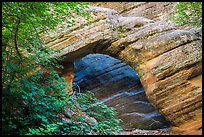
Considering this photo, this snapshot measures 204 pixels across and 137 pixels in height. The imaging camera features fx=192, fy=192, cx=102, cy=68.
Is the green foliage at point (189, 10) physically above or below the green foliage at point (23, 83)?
above

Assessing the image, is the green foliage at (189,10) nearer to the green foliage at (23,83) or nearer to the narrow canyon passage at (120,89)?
the green foliage at (23,83)

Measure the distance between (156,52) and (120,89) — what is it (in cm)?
467

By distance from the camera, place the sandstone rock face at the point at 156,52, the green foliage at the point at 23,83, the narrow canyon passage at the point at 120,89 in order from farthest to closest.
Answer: the narrow canyon passage at the point at 120,89 → the sandstone rock face at the point at 156,52 → the green foliage at the point at 23,83

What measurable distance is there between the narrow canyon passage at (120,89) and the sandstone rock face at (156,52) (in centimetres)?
238

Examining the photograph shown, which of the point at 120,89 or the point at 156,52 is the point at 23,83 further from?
the point at 120,89

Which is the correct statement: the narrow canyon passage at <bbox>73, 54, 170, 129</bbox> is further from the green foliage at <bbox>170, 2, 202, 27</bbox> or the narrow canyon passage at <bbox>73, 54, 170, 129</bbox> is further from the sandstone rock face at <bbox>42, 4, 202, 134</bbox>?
the green foliage at <bbox>170, 2, 202, 27</bbox>

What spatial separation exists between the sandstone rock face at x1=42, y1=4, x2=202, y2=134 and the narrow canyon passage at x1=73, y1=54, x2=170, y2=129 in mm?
2375

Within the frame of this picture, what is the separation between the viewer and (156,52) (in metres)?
8.30

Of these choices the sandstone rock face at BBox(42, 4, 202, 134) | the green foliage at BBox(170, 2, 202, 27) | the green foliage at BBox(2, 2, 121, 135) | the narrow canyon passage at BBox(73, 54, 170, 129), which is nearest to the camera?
the green foliage at BBox(2, 2, 121, 135)

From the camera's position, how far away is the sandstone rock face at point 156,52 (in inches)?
A: 306

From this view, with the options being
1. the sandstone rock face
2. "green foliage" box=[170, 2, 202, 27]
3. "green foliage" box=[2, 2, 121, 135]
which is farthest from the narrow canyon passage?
"green foliage" box=[2, 2, 121, 135]

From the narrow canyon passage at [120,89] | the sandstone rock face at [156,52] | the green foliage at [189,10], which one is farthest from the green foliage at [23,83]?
the narrow canyon passage at [120,89]

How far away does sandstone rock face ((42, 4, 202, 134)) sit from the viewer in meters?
7.77

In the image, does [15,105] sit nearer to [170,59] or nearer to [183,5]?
[170,59]
